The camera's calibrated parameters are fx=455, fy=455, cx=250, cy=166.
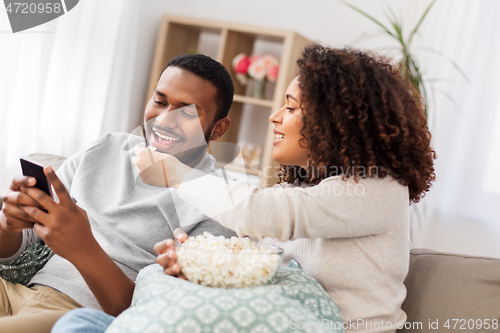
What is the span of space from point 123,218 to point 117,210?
3cm

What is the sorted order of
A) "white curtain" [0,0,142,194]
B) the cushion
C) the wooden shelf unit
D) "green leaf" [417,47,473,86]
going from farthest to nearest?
the wooden shelf unit, "green leaf" [417,47,473,86], "white curtain" [0,0,142,194], the cushion

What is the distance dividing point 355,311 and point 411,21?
2418mm

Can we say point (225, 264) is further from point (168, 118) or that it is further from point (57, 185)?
point (168, 118)


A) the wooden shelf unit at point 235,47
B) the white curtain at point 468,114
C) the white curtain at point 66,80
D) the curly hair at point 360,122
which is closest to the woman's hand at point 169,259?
the curly hair at point 360,122

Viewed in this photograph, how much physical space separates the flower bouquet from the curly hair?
1.84 metres

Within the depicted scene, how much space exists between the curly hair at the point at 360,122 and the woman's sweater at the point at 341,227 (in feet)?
0.14

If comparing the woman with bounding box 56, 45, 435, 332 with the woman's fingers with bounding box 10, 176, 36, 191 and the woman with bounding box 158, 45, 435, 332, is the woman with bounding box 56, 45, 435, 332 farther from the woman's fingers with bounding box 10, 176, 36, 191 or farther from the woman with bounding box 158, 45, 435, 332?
the woman's fingers with bounding box 10, 176, 36, 191

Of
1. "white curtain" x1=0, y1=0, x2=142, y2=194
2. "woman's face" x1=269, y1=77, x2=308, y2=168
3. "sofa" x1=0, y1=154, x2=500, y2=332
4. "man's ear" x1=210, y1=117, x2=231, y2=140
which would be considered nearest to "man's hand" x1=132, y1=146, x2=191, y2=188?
"woman's face" x1=269, y1=77, x2=308, y2=168

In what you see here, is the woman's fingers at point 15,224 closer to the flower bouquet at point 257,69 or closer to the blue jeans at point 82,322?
the blue jeans at point 82,322

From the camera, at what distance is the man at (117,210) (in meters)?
0.89

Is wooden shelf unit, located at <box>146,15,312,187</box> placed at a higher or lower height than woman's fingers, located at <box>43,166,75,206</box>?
higher

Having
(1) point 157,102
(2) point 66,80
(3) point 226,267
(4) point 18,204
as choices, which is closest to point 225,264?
(3) point 226,267

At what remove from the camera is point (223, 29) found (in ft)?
9.15

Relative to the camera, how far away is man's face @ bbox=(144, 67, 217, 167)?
106cm
